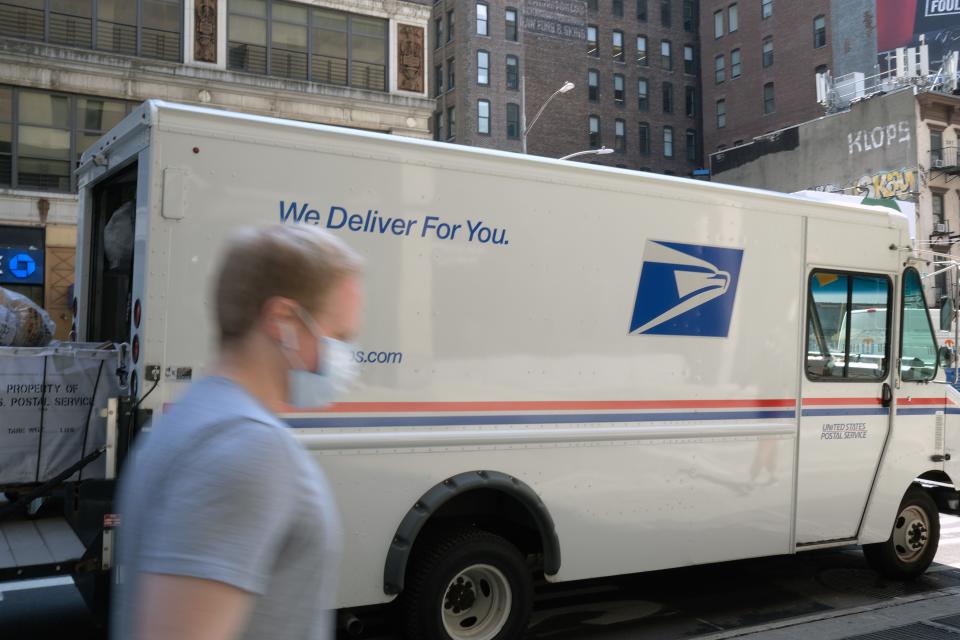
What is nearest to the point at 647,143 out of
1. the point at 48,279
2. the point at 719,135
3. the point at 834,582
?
the point at 719,135

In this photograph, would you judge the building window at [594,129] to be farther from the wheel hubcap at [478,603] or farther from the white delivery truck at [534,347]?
the wheel hubcap at [478,603]

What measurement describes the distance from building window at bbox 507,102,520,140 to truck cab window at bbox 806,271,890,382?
180 feet

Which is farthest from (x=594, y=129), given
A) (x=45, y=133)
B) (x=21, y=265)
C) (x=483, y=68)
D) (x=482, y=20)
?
(x=21, y=265)

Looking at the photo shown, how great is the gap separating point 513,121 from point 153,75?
38995 mm

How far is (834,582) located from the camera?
26.1 ft

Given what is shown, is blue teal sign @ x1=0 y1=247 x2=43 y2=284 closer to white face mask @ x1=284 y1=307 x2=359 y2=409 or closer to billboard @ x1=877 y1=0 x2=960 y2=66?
white face mask @ x1=284 y1=307 x2=359 y2=409

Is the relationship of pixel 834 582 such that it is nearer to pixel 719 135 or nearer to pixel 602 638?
pixel 602 638

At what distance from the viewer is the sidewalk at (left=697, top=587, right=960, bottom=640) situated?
6.29m

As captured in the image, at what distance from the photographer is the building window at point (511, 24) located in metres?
62.6

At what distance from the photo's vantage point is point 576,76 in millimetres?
65625

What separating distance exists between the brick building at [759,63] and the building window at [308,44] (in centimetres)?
3741

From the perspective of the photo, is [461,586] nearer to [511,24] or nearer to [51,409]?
[51,409]

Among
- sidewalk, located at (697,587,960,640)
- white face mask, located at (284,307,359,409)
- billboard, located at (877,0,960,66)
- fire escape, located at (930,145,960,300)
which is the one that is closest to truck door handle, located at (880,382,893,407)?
sidewalk, located at (697,587,960,640)

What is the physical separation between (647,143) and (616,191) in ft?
209
